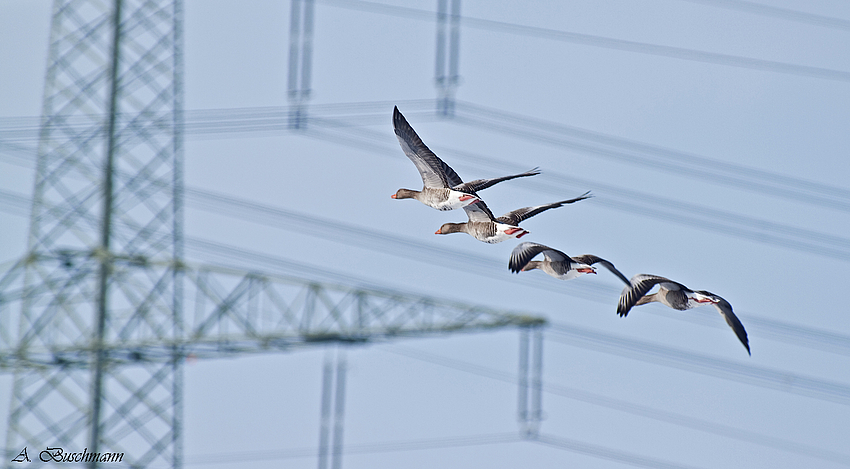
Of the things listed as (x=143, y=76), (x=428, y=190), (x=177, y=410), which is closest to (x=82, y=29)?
(x=143, y=76)

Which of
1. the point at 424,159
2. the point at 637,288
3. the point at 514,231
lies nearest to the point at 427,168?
the point at 424,159

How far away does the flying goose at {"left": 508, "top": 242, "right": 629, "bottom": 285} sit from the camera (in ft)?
50.1

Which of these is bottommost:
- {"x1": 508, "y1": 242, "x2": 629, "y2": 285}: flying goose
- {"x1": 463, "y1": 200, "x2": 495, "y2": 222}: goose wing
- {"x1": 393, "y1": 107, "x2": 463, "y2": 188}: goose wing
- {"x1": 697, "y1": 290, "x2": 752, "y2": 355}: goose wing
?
{"x1": 697, "y1": 290, "x2": 752, "y2": 355}: goose wing

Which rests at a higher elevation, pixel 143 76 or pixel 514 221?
pixel 143 76

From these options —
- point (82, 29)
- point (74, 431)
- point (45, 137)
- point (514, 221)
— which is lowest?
point (74, 431)

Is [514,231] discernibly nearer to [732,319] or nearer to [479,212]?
[479,212]

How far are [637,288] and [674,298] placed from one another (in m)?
1.02

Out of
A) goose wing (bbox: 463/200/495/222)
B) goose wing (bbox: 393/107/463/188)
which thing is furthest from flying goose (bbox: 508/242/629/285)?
goose wing (bbox: 393/107/463/188)

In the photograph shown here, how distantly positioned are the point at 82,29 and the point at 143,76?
6.03 feet

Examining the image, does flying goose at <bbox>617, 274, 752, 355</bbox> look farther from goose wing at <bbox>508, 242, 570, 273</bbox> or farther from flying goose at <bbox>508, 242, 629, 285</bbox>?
goose wing at <bbox>508, 242, 570, 273</bbox>

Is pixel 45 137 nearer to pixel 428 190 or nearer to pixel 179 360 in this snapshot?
pixel 179 360

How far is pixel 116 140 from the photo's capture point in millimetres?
30984

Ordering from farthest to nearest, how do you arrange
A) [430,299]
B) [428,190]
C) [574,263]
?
[430,299] < [428,190] < [574,263]

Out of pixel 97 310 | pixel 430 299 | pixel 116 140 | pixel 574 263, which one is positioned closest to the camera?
pixel 574 263
